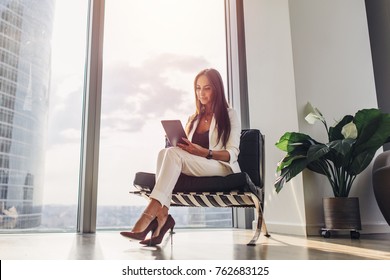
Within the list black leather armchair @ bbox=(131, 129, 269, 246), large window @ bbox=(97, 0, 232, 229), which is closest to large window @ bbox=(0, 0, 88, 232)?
large window @ bbox=(97, 0, 232, 229)

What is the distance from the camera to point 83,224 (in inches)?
107

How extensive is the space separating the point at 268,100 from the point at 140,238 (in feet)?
5.83

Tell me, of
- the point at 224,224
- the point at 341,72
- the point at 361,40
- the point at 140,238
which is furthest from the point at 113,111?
the point at 361,40

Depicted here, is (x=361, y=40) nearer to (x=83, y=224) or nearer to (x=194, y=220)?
(x=194, y=220)

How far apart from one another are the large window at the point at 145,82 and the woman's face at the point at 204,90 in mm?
1132

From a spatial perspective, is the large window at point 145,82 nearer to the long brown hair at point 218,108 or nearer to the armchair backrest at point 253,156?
the armchair backrest at point 253,156

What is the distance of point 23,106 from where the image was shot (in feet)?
9.05

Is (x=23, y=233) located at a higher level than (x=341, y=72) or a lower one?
lower

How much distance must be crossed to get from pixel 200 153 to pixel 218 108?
1.03 feet

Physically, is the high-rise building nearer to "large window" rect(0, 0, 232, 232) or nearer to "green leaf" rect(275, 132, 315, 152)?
"large window" rect(0, 0, 232, 232)

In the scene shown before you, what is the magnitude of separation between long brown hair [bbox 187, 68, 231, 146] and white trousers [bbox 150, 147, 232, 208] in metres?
0.17

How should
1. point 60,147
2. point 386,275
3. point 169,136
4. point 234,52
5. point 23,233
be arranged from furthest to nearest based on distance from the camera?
point 234,52
point 60,147
point 23,233
point 169,136
point 386,275

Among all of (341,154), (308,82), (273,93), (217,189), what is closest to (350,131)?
(341,154)

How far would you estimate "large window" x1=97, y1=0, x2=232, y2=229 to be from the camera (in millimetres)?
2945
